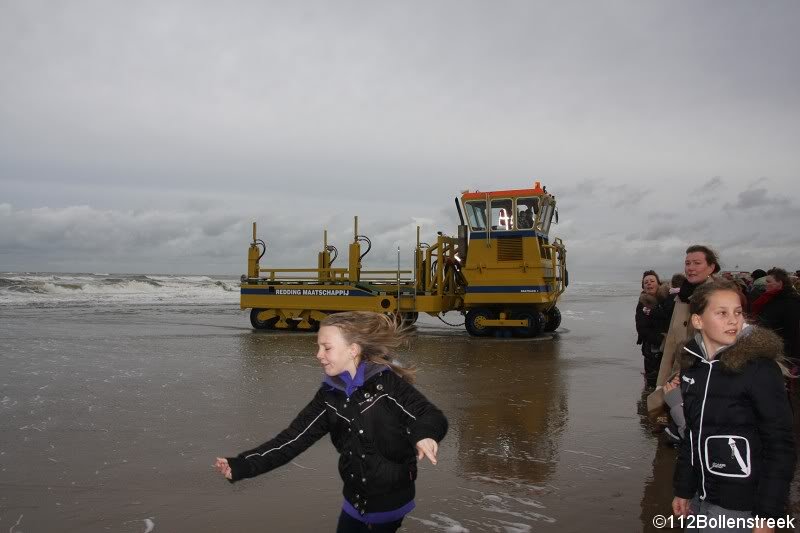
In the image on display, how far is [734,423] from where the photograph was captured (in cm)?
244

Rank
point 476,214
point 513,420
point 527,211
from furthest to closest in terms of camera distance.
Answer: point 476,214 → point 527,211 → point 513,420

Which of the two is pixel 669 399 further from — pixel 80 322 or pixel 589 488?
pixel 80 322

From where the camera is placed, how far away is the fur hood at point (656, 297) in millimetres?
7180

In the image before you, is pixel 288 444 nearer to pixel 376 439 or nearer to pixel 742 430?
pixel 376 439

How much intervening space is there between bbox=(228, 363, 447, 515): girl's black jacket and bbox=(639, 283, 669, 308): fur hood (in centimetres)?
520

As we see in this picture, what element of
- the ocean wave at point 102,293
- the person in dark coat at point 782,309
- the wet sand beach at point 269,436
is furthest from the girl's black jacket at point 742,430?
the ocean wave at point 102,293

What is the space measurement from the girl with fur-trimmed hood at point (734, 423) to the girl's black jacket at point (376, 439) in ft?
3.14

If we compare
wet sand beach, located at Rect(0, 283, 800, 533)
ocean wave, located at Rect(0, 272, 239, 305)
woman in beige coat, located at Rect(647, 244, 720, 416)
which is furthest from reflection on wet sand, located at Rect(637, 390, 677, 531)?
ocean wave, located at Rect(0, 272, 239, 305)

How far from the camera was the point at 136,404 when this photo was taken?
274 inches

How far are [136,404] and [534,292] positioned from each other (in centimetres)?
899

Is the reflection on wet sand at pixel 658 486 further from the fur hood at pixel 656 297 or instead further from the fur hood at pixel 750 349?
the fur hood at pixel 656 297

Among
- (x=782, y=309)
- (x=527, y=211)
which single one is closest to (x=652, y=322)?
(x=782, y=309)

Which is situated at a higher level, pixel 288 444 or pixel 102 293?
pixel 288 444

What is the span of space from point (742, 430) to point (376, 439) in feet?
4.39
